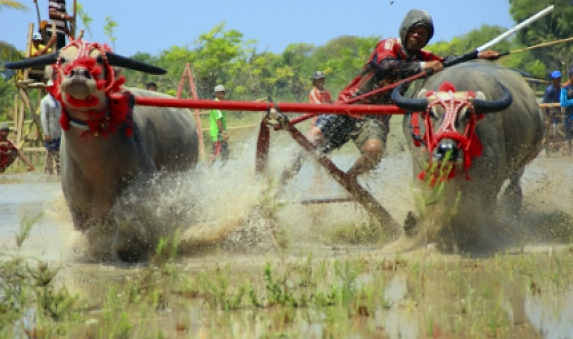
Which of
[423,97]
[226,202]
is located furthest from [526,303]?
[226,202]

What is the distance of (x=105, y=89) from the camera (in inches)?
248

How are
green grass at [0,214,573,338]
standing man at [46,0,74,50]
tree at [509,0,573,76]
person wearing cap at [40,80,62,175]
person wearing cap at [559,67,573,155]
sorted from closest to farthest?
green grass at [0,214,573,338] → person wearing cap at [40,80,62,175] → person wearing cap at [559,67,573,155] → standing man at [46,0,74,50] → tree at [509,0,573,76]

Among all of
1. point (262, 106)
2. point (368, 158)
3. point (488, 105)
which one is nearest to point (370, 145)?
point (368, 158)

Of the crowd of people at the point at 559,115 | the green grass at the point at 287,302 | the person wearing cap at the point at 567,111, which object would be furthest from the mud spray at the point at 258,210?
the crowd of people at the point at 559,115

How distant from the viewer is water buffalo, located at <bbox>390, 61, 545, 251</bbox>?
630 cm

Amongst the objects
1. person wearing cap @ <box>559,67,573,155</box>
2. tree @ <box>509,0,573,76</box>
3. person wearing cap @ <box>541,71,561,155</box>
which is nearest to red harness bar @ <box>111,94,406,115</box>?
person wearing cap @ <box>559,67,573,155</box>

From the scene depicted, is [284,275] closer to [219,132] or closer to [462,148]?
[462,148]

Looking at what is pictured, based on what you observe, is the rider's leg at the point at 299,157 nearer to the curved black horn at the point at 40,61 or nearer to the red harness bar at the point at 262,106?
the red harness bar at the point at 262,106

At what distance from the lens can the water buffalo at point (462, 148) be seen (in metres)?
6.30

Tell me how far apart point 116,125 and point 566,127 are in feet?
38.7

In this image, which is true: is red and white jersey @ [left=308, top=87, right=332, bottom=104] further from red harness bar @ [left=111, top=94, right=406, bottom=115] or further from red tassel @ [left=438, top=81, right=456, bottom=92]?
red tassel @ [left=438, top=81, right=456, bottom=92]

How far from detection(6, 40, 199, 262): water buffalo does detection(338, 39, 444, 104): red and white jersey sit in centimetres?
196

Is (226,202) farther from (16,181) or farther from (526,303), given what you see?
(16,181)

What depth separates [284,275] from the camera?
190 inches
